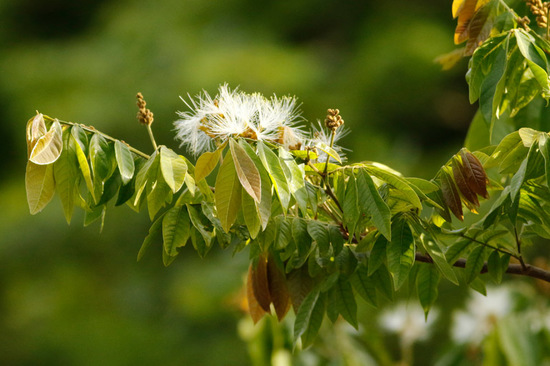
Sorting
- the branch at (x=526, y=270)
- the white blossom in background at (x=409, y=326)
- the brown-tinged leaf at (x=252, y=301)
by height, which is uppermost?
the branch at (x=526, y=270)

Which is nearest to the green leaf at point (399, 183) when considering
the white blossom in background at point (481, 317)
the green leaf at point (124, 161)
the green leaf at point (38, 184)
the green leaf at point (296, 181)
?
the green leaf at point (296, 181)

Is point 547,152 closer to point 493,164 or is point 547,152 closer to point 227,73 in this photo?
point 493,164

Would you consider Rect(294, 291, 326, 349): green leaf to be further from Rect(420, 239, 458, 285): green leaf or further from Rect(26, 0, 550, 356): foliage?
Rect(420, 239, 458, 285): green leaf

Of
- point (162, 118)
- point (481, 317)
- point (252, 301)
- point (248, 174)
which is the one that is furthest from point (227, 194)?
point (162, 118)

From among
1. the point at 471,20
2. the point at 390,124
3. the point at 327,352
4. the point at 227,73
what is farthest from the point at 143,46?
the point at 471,20

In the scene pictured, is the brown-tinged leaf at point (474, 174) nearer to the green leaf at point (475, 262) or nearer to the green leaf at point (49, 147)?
the green leaf at point (475, 262)

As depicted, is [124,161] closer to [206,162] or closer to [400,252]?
[206,162]

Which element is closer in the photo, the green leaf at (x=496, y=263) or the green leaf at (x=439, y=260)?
the green leaf at (x=439, y=260)
